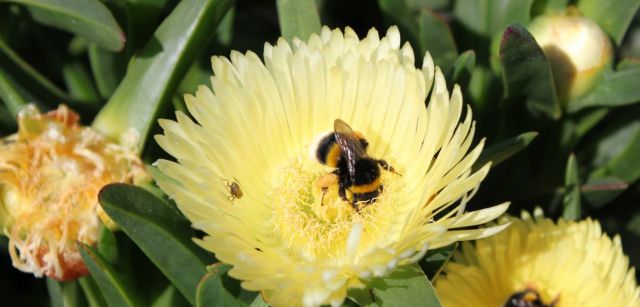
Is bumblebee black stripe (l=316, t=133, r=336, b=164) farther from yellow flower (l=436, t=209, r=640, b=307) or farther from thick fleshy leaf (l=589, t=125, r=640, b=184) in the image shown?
thick fleshy leaf (l=589, t=125, r=640, b=184)

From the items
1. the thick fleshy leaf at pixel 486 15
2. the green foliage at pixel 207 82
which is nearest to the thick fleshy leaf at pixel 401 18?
the green foliage at pixel 207 82

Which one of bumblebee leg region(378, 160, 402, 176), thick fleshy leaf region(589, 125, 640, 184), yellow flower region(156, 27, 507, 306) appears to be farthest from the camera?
thick fleshy leaf region(589, 125, 640, 184)

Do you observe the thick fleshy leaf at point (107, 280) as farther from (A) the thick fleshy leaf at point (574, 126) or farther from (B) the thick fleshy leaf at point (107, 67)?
(A) the thick fleshy leaf at point (574, 126)

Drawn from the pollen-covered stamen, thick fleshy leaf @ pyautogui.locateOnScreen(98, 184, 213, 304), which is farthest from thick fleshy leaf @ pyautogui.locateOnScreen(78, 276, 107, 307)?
the pollen-covered stamen

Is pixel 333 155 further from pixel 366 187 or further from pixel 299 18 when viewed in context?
pixel 299 18

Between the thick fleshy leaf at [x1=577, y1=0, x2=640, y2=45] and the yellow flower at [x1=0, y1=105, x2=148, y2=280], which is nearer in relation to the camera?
the yellow flower at [x1=0, y1=105, x2=148, y2=280]

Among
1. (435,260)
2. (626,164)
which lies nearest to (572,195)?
(626,164)
